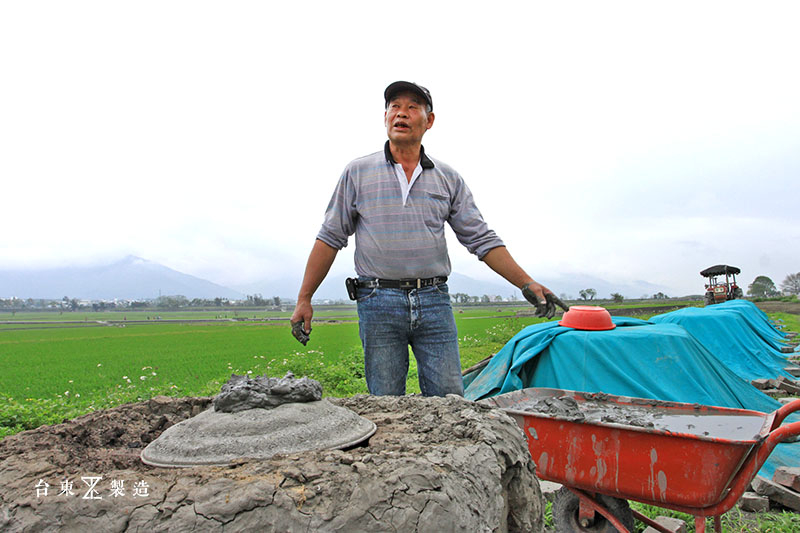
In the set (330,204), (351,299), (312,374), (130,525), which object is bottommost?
(312,374)

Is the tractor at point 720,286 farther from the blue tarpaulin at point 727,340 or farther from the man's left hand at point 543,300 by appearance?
the man's left hand at point 543,300

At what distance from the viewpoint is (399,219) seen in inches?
94.8

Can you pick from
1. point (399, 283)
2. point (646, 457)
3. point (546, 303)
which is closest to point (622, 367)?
point (646, 457)

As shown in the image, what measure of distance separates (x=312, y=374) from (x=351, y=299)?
4872 millimetres

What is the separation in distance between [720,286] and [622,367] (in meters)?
19.2

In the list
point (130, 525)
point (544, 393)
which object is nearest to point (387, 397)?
point (130, 525)

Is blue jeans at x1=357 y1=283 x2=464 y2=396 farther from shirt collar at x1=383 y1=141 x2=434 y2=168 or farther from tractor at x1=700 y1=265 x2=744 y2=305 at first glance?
tractor at x1=700 y1=265 x2=744 y2=305

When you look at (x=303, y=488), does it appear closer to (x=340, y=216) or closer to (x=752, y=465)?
(x=340, y=216)

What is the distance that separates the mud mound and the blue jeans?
562mm

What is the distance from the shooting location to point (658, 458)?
2316mm

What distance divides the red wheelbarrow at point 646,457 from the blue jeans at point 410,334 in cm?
28

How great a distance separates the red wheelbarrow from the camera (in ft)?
7.18

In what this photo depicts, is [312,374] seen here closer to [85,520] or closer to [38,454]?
[38,454]

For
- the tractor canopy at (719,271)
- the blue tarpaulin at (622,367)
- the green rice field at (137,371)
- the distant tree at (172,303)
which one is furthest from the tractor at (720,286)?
the distant tree at (172,303)
